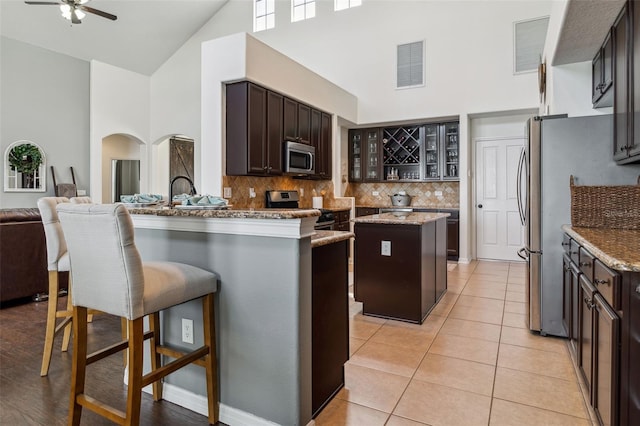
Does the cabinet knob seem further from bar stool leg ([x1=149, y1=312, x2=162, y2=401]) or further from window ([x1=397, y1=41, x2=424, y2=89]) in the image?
window ([x1=397, y1=41, x2=424, y2=89])

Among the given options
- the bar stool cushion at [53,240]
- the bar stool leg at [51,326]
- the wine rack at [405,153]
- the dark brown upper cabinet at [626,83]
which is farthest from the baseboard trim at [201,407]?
the wine rack at [405,153]

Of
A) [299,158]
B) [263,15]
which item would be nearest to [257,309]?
[299,158]

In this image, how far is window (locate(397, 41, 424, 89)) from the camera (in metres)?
6.45

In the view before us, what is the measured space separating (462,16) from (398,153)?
2412 millimetres

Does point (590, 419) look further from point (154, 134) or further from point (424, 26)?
point (154, 134)

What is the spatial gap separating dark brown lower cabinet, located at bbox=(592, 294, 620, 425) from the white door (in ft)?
16.5

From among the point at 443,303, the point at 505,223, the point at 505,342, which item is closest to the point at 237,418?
the point at 505,342

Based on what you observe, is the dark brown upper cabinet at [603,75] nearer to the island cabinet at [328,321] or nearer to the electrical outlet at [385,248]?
the electrical outlet at [385,248]

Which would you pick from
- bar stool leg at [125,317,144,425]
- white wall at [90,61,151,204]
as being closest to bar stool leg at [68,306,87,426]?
bar stool leg at [125,317,144,425]

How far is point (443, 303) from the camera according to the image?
13.0ft

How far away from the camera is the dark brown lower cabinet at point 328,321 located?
75.9 inches

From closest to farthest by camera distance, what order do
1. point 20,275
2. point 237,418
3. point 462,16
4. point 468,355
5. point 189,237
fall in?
1. point 237,418
2. point 189,237
3. point 468,355
4. point 20,275
5. point 462,16

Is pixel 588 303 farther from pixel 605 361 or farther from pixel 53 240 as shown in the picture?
pixel 53 240

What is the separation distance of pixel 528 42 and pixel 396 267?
4.50 metres
